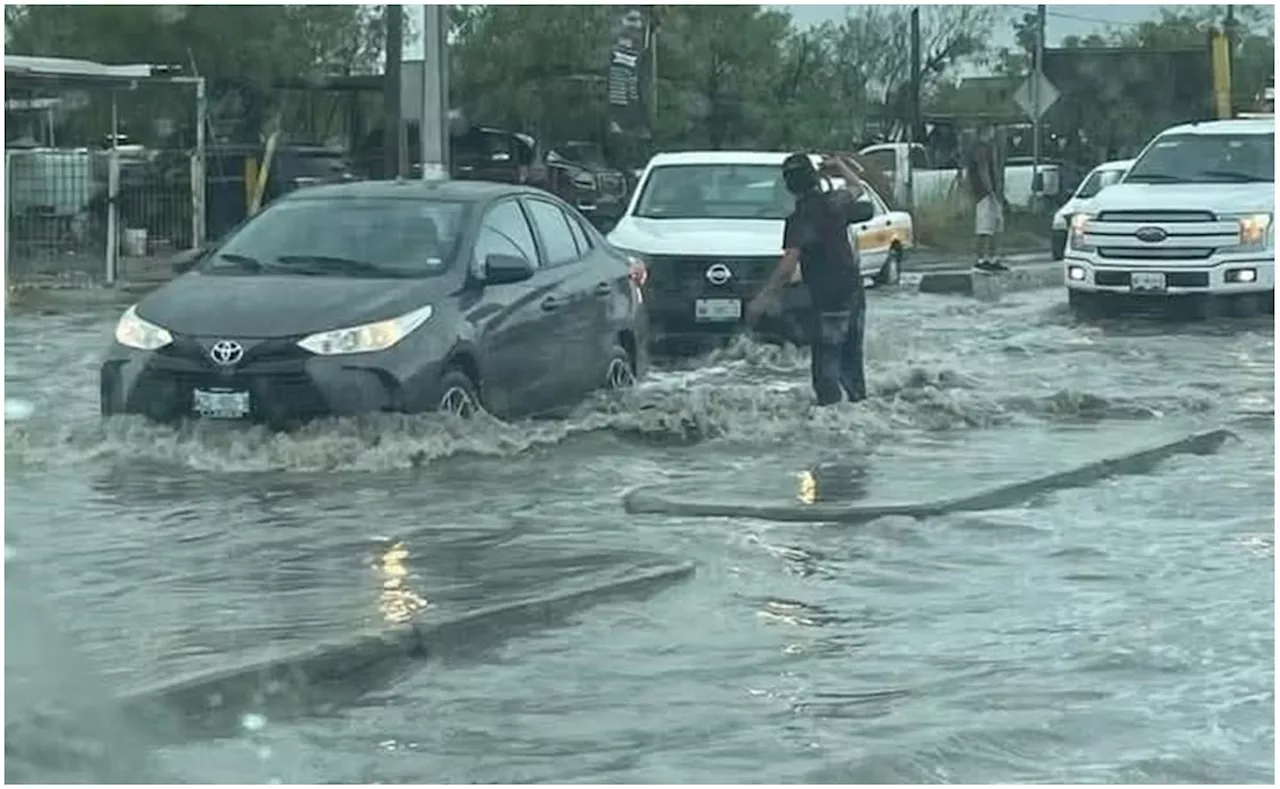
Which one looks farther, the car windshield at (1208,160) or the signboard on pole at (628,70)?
the signboard on pole at (628,70)

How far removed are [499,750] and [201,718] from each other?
868 mm

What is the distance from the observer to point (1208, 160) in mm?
22234

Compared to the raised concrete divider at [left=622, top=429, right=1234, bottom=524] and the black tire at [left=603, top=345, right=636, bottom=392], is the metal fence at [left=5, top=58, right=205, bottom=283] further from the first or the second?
the raised concrete divider at [left=622, top=429, right=1234, bottom=524]

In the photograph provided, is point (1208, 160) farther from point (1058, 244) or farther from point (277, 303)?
point (277, 303)

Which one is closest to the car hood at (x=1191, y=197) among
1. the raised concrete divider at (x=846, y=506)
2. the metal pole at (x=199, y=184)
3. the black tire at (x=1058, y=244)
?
the black tire at (x=1058, y=244)

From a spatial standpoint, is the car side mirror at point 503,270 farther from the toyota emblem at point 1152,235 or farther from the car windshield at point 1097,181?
the car windshield at point 1097,181

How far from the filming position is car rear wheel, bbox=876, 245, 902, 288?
1027 inches

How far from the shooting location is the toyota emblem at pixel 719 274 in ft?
57.1

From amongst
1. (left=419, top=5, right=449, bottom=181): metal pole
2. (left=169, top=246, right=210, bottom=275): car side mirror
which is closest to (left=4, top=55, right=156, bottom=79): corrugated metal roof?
(left=169, top=246, right=210, bottom=275): car side mirror

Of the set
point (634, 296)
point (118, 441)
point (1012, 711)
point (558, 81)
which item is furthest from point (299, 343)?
point (558, 81)

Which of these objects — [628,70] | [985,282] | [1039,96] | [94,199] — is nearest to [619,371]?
[985,282]

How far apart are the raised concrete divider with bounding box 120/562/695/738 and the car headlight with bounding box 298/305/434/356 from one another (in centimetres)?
327

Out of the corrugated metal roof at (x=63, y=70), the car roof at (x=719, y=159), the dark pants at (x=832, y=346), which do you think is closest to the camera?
the dark pants at (x=832, y=346)

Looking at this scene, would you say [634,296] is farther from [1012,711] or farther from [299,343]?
[1012,711]
